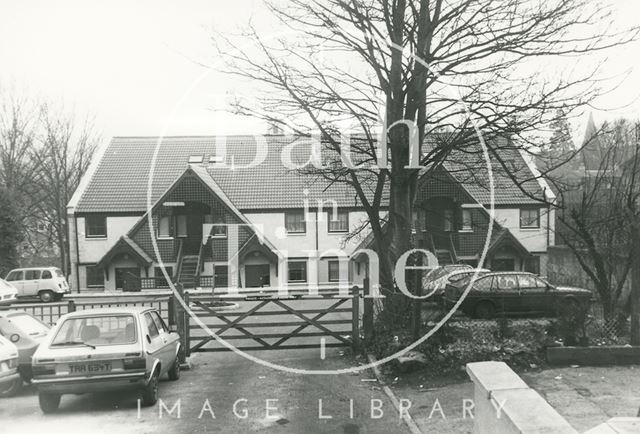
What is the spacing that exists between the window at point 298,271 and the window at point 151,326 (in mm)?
26809

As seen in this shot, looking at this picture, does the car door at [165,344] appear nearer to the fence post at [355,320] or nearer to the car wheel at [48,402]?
the car wheel at [48,402]

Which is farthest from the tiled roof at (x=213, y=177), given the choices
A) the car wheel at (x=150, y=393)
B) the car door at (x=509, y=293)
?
the car wheel at (x=150, y=393)

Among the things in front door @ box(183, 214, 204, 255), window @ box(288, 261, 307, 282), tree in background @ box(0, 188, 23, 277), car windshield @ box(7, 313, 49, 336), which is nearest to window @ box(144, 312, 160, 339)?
car windshield @ box(7, 313, 49, 336)

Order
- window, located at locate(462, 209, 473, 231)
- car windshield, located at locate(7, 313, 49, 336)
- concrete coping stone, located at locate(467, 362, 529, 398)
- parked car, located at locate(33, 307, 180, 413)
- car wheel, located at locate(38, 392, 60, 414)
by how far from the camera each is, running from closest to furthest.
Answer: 1. concrete coping stone, located at locate(467, 362, 529, 398)
2. parked car, located at locate(33, 307, 180, 413)
3. car wheel, located at locate(38, 392, 60, 414)
4. car windshield, located at locate(7, 313, 49, 336)
5. window, located at locate(462, 209, 473, 231)

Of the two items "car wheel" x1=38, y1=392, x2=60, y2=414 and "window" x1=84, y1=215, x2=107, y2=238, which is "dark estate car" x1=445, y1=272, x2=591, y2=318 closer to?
"car wheel" x1=38, y1=392, x2=60, y2=414

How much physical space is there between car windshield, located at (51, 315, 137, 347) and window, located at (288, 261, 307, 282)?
27539 millimetres

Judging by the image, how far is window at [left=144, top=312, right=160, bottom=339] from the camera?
1048cm

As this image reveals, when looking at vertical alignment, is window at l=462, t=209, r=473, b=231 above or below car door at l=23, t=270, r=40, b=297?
above

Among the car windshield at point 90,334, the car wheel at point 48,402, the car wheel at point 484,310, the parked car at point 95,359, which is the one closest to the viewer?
the parked car at point 95,359

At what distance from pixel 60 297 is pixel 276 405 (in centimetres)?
2779

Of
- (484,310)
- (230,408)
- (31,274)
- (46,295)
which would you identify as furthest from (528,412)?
(31,274)

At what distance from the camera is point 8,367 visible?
10492mm

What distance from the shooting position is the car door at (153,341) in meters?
9.85

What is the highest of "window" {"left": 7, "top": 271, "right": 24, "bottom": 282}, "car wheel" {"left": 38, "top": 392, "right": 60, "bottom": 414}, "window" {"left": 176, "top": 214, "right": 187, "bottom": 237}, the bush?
"window" {"left": 176, "top": 214, "right": 187, "bottom": 237}
